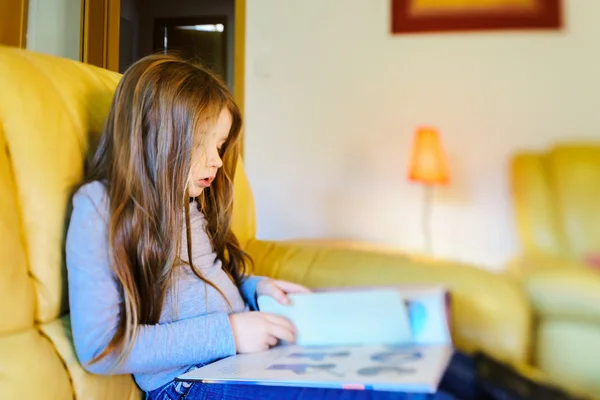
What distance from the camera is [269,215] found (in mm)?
1819

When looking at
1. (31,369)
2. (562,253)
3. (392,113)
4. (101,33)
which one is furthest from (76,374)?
(101,33)

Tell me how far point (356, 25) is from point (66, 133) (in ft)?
4.60

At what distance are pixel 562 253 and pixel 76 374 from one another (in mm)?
999

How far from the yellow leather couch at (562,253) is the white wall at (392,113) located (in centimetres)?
10

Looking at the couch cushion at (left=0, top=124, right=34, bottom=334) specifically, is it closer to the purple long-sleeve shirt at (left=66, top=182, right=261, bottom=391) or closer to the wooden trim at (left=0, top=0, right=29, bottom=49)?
the purple long-sleeve shirt at (left=66, top=182, right=261, bottom=391)

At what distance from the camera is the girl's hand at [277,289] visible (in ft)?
1.97

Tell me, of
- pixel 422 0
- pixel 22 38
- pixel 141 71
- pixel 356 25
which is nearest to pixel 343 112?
pixel 356 25

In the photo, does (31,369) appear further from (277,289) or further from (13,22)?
(13,22)

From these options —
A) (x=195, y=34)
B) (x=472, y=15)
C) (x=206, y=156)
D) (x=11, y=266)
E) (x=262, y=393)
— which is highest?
(x=195, y=34)

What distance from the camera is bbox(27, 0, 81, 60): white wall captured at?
5.00 ft

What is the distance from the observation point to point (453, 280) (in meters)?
0.67

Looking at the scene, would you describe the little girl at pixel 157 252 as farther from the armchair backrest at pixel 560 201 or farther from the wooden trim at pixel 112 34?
the wooden trim at pixel 112 34

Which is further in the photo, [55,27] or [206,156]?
[55,27]

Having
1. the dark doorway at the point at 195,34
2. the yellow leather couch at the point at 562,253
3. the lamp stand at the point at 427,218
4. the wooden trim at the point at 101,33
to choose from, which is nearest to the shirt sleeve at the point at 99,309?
the yellow leather couch at the point at 562,253
